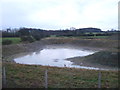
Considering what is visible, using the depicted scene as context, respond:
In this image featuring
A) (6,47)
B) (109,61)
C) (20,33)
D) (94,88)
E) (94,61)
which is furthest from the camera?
(20,33)

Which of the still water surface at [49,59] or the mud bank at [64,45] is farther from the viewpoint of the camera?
the mud bank at [64,45]

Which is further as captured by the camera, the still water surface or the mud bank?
the mud bank

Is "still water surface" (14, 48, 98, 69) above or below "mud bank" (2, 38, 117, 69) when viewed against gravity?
below

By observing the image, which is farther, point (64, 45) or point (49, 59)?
point (64, 45)

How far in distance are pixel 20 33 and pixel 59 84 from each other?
5180 cm

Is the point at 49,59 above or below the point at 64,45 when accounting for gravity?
below

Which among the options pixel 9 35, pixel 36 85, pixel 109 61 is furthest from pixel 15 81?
pixel 9 35

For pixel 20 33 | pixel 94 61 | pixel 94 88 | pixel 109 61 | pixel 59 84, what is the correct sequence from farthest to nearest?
pixel 20 33
pixel 94 61
pixel 109 61
pixel 59 84
pixel 94 88

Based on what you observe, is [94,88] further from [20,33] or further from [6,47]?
[20,33]

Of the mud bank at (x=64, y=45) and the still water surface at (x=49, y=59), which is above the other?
the mud bank at (x=64, y=45)

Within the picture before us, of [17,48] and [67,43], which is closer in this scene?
[17,48]

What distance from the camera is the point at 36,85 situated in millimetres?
7164

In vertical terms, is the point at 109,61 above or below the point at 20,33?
below

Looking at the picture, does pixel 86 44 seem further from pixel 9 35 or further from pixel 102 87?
pixel 102 87
